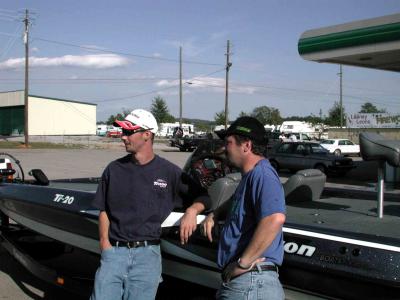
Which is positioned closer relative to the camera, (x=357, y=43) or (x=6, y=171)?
(x=6, y=171)

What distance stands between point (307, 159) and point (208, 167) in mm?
14919

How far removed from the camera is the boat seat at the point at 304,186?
335 cm

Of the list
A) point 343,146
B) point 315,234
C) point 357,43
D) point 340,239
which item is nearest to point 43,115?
point 343,146

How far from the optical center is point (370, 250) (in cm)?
220

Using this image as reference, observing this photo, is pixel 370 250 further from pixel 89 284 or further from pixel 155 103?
pixel 155 103

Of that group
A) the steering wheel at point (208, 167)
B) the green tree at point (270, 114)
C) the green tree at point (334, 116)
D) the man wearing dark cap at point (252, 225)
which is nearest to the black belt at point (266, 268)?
the man wearing dark cap at point (252, 225)

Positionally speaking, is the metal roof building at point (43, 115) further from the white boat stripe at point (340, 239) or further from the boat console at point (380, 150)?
the white boat stripe at point (340, 239)

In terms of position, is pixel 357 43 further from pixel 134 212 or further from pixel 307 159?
pixel 134 212

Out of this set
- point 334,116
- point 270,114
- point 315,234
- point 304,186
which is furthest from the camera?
point 270,114

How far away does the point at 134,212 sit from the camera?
2773 mm

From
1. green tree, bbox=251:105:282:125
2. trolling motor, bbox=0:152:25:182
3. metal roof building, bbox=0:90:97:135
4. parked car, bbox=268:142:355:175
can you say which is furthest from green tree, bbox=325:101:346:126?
trolling motor, bbox=0:152:25:182

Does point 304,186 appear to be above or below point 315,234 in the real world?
above

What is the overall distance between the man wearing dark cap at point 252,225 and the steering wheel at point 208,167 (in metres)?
2.13

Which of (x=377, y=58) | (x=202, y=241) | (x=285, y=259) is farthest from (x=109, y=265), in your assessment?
(x=377, y=58)
